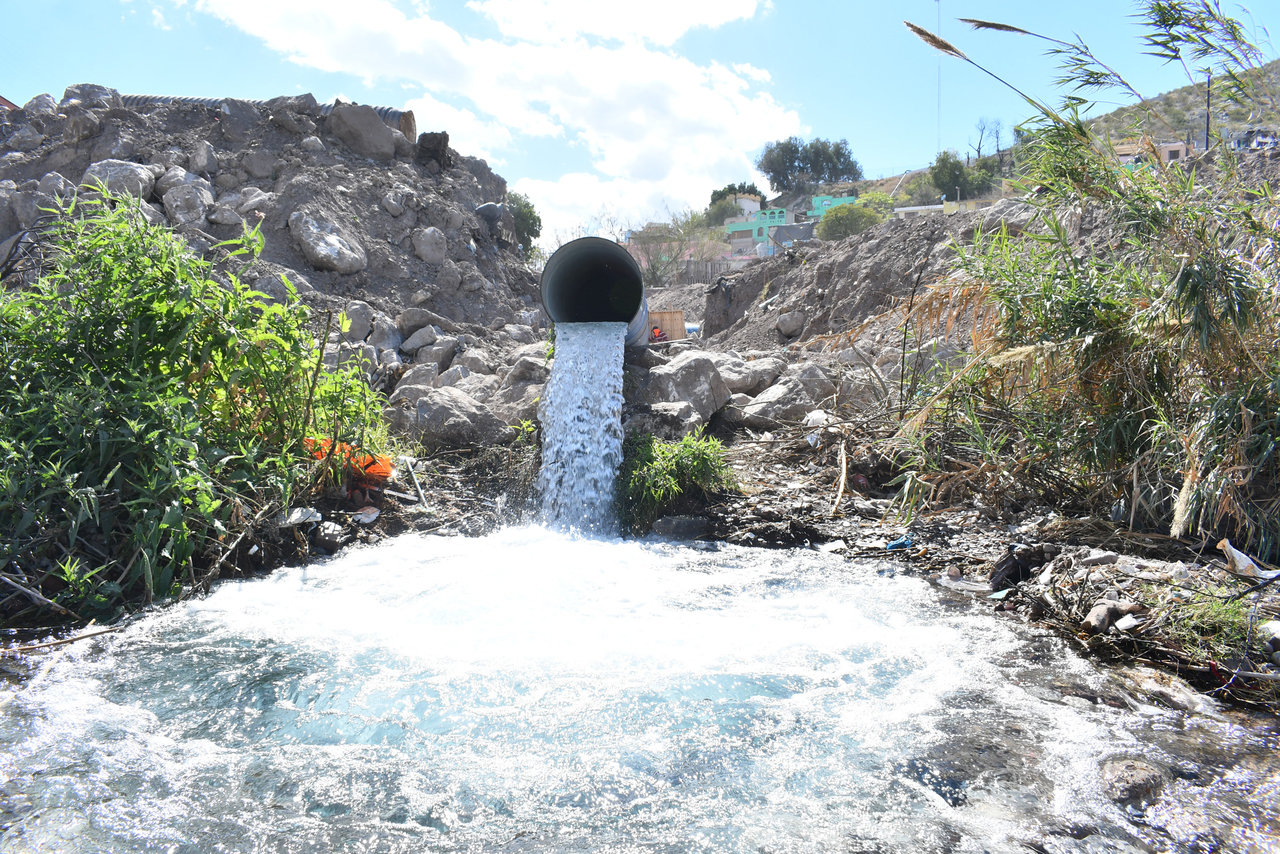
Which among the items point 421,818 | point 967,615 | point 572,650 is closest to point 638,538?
point 572,650

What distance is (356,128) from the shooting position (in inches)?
532

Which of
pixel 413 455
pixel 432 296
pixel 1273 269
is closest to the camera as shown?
pixel 1273 269

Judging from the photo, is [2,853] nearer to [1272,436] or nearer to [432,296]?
[1272,436]

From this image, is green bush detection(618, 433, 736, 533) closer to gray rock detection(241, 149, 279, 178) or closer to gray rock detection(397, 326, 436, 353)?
gray rock detection(397, 326, 436, 353)

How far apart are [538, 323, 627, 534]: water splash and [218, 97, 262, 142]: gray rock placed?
973 cm

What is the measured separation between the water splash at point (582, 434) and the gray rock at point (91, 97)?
38.5 ft

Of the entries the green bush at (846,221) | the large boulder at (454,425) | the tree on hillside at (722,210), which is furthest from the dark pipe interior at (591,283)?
the tree on hillside at (722,210)

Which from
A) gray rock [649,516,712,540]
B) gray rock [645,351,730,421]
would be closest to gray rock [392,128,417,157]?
gray rock [645,351,730,421]

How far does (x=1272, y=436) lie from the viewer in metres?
3.50

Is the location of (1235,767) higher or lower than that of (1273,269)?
lower

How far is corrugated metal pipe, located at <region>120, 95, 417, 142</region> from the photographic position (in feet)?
43.7

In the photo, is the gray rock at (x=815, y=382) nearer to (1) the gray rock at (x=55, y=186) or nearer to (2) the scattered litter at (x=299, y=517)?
(2) the scattered litter at (x=299, y=517)

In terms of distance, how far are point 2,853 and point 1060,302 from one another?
544cm

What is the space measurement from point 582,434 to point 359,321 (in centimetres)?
499
